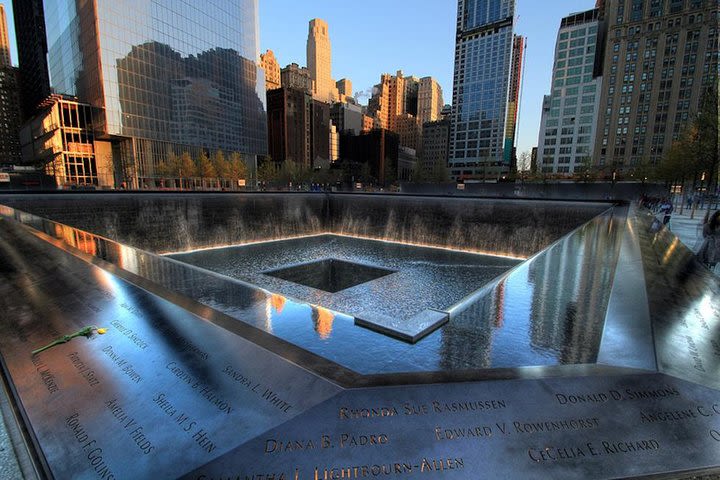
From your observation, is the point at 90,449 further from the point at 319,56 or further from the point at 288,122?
the point at 319,56

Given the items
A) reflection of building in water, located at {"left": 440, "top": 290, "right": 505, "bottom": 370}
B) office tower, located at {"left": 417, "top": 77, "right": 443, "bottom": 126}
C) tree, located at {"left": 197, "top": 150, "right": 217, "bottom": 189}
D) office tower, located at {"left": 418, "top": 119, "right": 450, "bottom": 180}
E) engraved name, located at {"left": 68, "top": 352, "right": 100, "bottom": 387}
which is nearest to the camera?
engraved name, located at {"left": 68, "top": 352, "right": 100, "bottom": 387}

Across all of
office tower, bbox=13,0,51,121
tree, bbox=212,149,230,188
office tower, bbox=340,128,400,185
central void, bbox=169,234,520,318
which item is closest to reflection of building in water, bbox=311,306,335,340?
central void, bbox=169,234,520,318

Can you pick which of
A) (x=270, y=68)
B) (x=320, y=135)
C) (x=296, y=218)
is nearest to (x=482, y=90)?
(x=320, y=135)

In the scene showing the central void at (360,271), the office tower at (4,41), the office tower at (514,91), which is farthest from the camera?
the office tower at (514,91)

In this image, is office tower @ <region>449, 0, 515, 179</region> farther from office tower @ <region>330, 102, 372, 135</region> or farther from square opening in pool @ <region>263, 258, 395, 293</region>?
square opening in pool @ <region>263, 258, 395, 293</region>

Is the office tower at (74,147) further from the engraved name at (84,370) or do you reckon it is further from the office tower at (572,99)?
the office tower at (572,99)

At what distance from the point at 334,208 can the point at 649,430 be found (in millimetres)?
20013

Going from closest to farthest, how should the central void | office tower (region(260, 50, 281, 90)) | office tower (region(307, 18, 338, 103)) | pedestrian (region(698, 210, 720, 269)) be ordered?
pedestrian (region(698, 210, 720, 269)) < the central void < office tower (region(260, 50, 281, 90)) < office tower (region(307, 18, 338, 103))

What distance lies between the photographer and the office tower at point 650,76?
218 ft

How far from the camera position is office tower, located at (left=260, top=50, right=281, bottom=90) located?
421 feet

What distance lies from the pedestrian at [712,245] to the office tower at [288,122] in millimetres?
94053

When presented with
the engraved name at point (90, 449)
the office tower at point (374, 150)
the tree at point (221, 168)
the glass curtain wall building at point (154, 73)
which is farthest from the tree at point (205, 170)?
the office tower at point (374, 150)

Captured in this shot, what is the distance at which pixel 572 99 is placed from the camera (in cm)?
8525

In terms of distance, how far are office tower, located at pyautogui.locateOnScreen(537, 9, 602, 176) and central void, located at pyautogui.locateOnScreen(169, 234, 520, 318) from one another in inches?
3120
